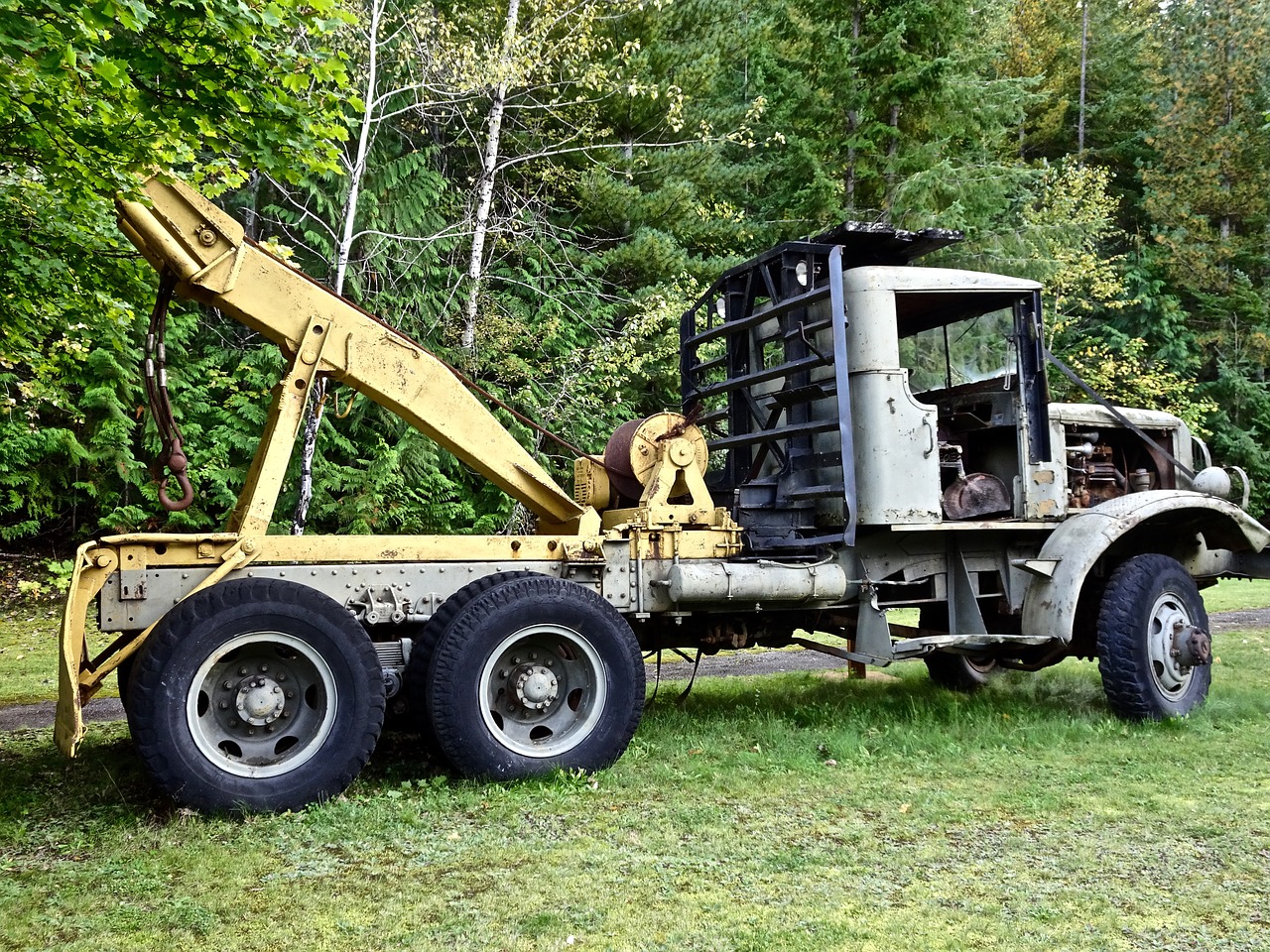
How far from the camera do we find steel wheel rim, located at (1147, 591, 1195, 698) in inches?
272

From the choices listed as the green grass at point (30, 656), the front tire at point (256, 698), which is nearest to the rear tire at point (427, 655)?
the front tire at point (256, 698)

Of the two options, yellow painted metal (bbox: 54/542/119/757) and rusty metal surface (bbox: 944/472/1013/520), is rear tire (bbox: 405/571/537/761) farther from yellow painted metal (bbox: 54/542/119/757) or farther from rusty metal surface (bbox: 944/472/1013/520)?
rusty metal surface (bbox: 944/472/1013/520)

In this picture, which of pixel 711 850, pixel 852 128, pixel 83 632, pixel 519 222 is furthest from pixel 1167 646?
pixel 852 128

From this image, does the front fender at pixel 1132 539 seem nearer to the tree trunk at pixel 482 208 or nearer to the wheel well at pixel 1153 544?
the wheel well at pixel 1153 544

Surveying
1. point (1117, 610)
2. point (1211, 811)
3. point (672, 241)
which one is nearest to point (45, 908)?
point (1211, 811)

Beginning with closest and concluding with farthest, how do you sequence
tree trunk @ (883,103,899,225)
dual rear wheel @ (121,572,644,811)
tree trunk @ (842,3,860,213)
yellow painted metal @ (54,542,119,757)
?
1. yellow painted metal @ (54,542,119,757)
2. dual rear wheel @ (121,572,644,811)
3. tree trunk @ (883,103,899,225)
4. tree trunk @ (842,3,860,213)

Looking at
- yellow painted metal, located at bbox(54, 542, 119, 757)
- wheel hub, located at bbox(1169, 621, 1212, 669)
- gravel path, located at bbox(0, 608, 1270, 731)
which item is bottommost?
gravel path, located at bbox(0, 608, 1270, 731)

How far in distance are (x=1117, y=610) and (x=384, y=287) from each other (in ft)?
39.1

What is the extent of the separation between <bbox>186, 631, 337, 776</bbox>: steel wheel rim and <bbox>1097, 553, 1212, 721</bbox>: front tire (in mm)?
4915

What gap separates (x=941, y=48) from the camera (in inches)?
731

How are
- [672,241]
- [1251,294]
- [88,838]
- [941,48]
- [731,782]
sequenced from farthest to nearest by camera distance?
[1251,294]
[941,48]
[672,241]
[731,782]
[88,838]

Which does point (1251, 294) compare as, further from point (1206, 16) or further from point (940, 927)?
point (940, 927)

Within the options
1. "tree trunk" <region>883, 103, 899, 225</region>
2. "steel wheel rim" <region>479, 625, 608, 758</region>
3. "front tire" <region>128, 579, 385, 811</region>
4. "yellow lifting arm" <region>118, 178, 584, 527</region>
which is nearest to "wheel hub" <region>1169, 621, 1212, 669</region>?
"steel wheel rim" <region>479, 625, 608, 758</region>

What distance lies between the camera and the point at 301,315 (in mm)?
5676
